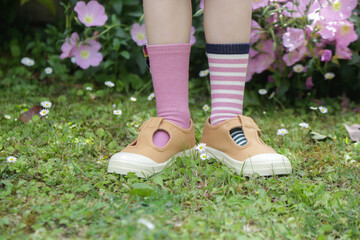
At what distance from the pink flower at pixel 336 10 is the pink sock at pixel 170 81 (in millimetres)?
906

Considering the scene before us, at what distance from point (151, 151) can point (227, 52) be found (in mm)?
397

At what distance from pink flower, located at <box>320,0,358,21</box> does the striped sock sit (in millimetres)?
753

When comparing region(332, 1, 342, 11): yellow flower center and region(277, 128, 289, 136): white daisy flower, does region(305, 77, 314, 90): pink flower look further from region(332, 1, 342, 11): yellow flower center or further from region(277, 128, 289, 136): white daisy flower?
region(277, 128, 289, 136): white daisy flower

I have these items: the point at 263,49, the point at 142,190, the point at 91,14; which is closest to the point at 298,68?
the point at 263,49

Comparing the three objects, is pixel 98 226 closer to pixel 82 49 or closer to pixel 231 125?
pixel 231 125

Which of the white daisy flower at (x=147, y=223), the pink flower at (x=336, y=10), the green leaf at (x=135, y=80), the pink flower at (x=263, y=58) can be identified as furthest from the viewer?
the green leaf at (x=135, y=80)

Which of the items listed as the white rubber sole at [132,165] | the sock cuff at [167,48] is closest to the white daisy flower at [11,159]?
the white rubber sole at [132,165]

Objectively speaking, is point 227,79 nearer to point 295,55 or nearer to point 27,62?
point 295,55

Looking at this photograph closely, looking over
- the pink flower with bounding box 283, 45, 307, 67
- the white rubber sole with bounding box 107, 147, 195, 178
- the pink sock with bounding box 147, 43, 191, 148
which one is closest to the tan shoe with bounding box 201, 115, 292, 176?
the pink sock with bounding box 147, 43, 191, 148

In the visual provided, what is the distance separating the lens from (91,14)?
2154mm

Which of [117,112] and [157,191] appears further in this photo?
[117,112]

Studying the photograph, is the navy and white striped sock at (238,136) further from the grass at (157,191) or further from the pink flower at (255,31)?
the pink flower at (255,31)

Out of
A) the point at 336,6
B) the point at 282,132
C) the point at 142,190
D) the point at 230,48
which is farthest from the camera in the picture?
the point at 336,6

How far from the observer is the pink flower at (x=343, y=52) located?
203 centimetres
